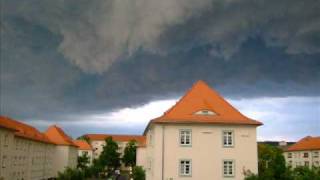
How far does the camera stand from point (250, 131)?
38.0 metres

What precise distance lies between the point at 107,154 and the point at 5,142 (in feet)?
234

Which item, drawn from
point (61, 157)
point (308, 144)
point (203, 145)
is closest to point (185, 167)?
point (203, 145)

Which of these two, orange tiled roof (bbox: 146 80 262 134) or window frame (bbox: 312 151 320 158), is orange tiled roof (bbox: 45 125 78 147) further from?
orange tiled roof (bbox: 146 80 262 134)

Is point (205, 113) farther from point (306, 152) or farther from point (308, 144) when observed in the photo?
point (308, 144)

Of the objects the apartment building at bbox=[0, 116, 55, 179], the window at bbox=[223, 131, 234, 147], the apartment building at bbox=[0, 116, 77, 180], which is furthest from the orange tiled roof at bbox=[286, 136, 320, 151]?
the window at bbox=[223, 131, 234, 147]

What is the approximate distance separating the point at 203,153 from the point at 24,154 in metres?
35.8

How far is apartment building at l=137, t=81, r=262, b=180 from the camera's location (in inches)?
1454

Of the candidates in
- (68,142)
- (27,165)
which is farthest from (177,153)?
(68,142)

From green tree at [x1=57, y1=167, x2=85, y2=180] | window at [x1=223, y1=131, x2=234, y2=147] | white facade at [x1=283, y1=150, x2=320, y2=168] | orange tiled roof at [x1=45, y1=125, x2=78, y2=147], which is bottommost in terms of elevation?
green tree at [x1=57, y1=167, x2=85, y2=180]

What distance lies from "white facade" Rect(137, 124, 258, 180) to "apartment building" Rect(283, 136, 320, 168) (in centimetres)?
5746

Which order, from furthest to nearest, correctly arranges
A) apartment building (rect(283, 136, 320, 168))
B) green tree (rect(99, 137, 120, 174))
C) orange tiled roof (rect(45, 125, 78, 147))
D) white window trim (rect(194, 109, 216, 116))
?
green tree (rect(99, 137, 120, 174)) < apartment building (rect(283, 136, 320, 168)) < orange tiled roof (rect(45, 125, 78, 147)) < white window trim (rect(194, 109, 216, 116))

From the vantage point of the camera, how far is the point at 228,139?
3784 cm

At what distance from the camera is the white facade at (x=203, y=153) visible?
121 ft

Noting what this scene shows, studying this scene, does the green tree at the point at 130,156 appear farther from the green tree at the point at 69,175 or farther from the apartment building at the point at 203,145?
the apartment building at the point at 203,145
